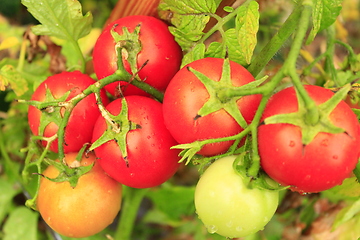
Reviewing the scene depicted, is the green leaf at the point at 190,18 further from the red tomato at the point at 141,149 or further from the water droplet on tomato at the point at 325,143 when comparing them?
the water droplet on tomato at the point at 325,143

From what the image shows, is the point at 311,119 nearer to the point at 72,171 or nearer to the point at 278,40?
the point at 278,40

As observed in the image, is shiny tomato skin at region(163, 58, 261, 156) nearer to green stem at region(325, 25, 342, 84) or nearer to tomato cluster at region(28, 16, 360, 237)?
tomato cluster at region(28, 16, 360, 237)

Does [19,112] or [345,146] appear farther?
[19,112]

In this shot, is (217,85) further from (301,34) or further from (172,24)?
(172,24)

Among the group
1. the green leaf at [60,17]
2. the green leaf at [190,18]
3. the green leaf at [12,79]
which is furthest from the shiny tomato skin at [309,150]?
the green leaf at [12,79]

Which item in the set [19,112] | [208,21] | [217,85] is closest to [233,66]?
[217,85]

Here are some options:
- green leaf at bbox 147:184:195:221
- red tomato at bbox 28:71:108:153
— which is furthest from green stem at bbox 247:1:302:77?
green leaf at bbox 147:184:195:221

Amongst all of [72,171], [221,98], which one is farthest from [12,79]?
[221,98]
